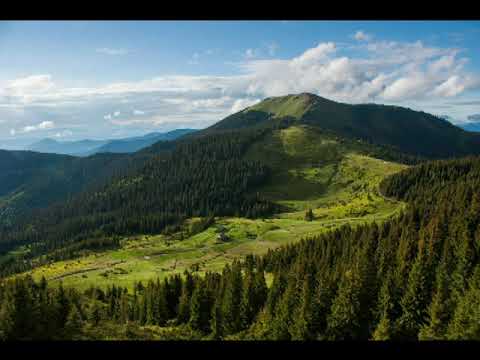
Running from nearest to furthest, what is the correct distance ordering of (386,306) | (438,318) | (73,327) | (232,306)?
(438,318) → (386,306) → (73,327) → (232,306)

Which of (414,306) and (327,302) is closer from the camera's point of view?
(414,306)

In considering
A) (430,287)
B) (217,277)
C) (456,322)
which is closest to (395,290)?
(430,287)

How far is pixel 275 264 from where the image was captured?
146m

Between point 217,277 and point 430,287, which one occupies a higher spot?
point 430,287

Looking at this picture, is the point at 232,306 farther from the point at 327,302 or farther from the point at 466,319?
the point at 466,319

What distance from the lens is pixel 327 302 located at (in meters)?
80.6

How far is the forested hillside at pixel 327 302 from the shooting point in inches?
2771

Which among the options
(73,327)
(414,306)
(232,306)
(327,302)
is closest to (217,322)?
(232,306)

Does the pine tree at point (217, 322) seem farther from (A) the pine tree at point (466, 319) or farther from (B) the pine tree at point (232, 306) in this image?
(A) the pine tree at point (466, 319)

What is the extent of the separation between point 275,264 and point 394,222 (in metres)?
46.5

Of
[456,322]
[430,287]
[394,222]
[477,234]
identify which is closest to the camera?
[456,322]

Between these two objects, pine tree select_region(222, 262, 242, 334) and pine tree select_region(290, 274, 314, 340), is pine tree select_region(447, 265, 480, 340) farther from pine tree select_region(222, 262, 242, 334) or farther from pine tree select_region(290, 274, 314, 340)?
pine tree select_region(222, 262, 242, 334)
